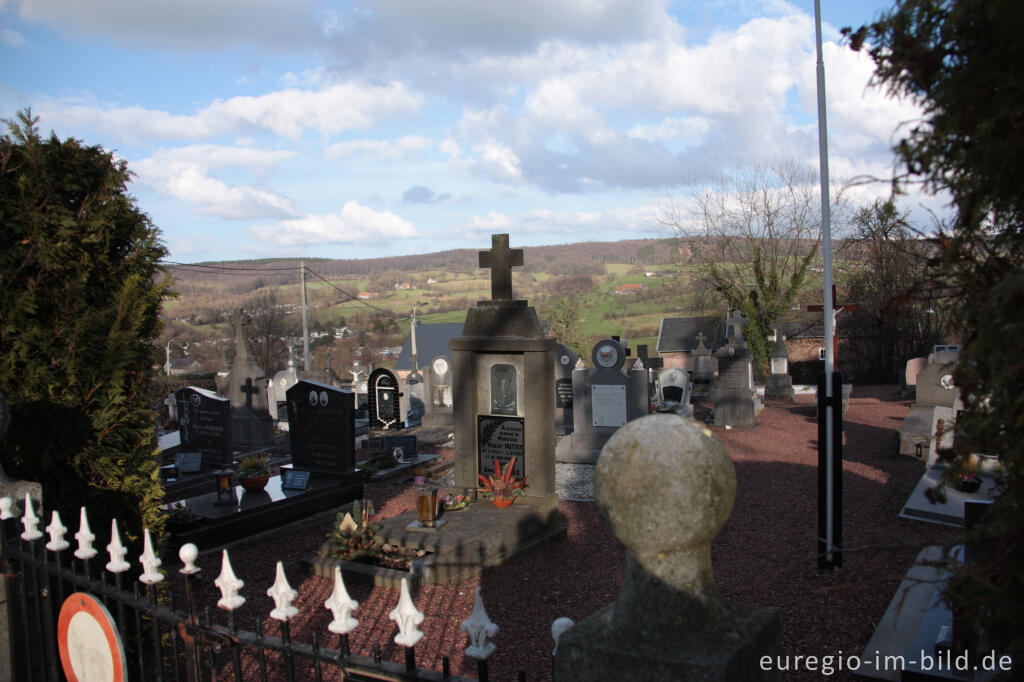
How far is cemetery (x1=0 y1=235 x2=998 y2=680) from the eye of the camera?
2352 mm

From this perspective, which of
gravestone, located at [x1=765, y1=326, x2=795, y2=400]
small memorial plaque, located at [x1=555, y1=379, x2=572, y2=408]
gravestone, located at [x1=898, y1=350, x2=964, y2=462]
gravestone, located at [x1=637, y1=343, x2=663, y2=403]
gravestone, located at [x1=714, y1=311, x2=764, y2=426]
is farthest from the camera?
gravestone, located at [x1=765, y1=326, x2=795, y2=400]

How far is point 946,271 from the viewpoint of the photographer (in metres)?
2.02

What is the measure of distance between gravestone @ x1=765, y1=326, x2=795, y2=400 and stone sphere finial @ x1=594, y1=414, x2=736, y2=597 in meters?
21.1

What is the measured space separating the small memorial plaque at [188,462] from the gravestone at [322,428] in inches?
88.7

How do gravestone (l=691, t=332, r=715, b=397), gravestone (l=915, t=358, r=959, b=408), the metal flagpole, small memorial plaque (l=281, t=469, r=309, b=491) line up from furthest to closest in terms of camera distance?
gravestone (l=691, t=332, r=715, b=397)
gravestone (l=915, t=358, r=959, b=408)
small memorial plaque (l=281, t=469, r=309, b=491)
the metal flagpole

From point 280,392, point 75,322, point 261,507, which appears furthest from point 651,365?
point 75,322

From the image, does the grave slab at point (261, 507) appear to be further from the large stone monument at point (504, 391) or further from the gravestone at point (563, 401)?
the gravestone at point (563, 401)

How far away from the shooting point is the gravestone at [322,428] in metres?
10.3

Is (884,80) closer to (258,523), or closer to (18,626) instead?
(18,626)

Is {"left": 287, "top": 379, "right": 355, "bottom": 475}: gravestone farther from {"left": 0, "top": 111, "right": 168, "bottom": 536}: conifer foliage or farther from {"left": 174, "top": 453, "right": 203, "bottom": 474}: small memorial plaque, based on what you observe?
{"left": 0, "top": 111, "right": 168, "bottom": 536}: conifer foliage

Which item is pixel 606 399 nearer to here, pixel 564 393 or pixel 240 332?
pixel 564 393

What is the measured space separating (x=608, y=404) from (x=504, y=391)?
486 centimetres

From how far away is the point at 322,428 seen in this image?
415 inches

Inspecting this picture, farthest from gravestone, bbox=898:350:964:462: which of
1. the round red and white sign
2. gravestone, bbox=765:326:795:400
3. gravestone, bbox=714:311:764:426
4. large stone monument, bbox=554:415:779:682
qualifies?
the round red and white sign
